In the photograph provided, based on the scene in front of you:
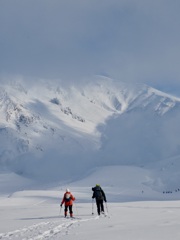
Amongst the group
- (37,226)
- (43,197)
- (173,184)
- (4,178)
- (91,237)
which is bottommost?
(91,237)

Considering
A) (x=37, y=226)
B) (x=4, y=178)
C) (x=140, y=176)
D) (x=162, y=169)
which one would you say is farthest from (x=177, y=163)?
(x=37, y=226)

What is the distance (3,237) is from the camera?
1366 cm

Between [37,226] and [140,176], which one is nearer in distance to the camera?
[37,226]

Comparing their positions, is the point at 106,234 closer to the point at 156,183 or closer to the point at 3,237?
the point at 3,237

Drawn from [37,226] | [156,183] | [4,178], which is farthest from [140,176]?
[37,226]

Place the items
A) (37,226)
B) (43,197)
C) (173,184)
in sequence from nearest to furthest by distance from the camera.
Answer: (37,226) < (43,197) < (173,184)

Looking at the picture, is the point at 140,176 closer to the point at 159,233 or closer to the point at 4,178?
the point at 4,178

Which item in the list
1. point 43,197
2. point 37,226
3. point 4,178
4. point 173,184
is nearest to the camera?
point 37,226

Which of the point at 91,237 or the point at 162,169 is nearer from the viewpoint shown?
the point at 91,237

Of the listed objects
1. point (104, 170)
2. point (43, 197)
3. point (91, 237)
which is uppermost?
point (104, 170)

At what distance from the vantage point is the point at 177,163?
14512 cm

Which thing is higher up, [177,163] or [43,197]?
[177,163]

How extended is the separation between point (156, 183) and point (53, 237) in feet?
372

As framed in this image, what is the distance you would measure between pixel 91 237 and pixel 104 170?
415ft
